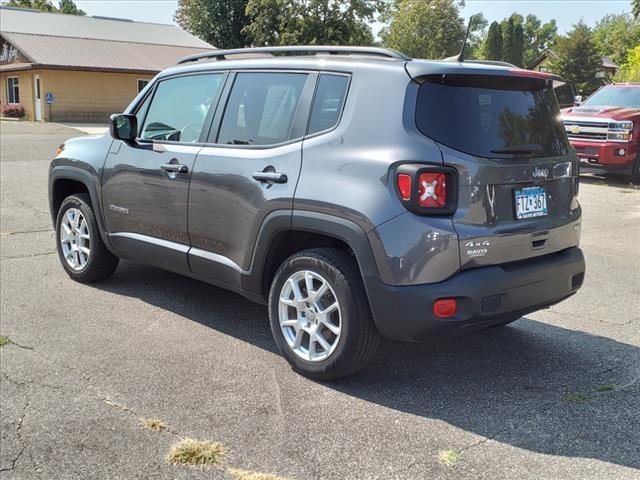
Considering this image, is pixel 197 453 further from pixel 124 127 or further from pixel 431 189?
pixel 124 127

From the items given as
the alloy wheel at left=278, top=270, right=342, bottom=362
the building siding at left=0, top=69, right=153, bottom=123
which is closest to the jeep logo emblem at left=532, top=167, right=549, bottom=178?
the alloy wheel at left=278, top=270, right=342, bottom=362

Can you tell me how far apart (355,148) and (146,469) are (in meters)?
1.98

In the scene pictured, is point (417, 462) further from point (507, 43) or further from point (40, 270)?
point (507, 43)

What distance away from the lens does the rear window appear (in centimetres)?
365

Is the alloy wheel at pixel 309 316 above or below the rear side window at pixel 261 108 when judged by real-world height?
below

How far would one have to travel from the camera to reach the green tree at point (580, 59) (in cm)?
5550

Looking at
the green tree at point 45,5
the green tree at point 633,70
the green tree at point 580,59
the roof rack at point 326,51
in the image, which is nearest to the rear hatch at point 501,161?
the roof rack at point 326,51

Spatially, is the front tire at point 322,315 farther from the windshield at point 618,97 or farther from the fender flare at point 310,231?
the windshield at point 618,97

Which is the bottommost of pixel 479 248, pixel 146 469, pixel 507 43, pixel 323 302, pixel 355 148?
pixel 146 469

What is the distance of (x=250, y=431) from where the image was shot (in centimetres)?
344

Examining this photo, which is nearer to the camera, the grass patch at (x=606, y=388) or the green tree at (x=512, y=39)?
the grass patch at (x=606, y=388)

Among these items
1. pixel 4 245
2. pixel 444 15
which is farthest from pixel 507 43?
pixel 4 245

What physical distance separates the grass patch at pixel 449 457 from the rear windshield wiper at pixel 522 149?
1634mm

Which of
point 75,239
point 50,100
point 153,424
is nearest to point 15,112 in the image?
point 50,100
